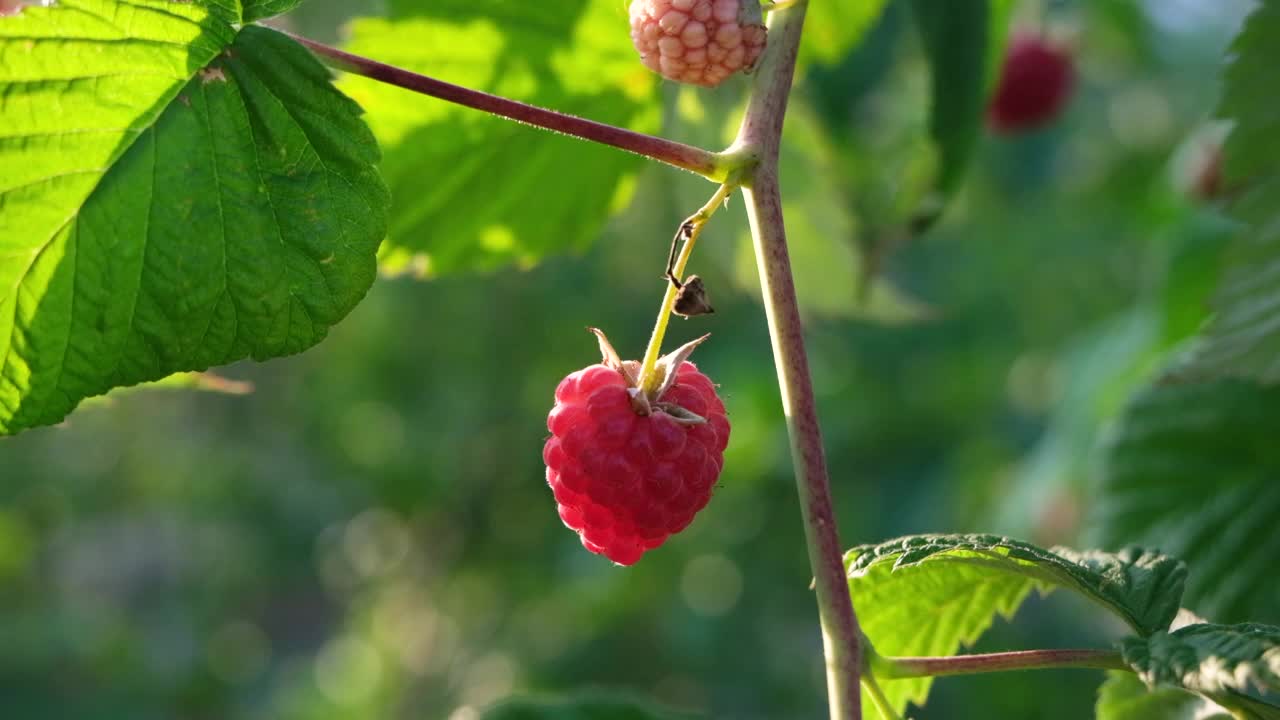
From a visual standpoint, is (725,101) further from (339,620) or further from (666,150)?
(339,620)

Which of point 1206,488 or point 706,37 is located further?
point 1206,488

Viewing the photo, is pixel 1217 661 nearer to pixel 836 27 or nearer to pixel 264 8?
pixel 264 8

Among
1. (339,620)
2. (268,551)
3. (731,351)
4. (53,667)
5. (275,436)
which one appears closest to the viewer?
(731,351)

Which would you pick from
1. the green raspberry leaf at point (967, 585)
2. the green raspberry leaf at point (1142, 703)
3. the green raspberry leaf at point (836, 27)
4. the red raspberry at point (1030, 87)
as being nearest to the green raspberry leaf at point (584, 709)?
the green raspberry leaf at point (967, 585)


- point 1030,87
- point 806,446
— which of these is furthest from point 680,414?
point 1030,87

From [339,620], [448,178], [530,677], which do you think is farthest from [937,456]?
Answer: [339,620]

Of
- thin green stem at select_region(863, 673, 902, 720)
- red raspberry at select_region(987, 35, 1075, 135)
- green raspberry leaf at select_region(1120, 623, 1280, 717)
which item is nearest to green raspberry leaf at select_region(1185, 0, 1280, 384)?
green raspberry leaf at select_region(1120, 623, 1280, 717)

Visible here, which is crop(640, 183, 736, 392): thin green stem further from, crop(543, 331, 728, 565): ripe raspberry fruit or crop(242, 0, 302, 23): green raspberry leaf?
crop(242, 0, 302, 23): green raspberry leaf
